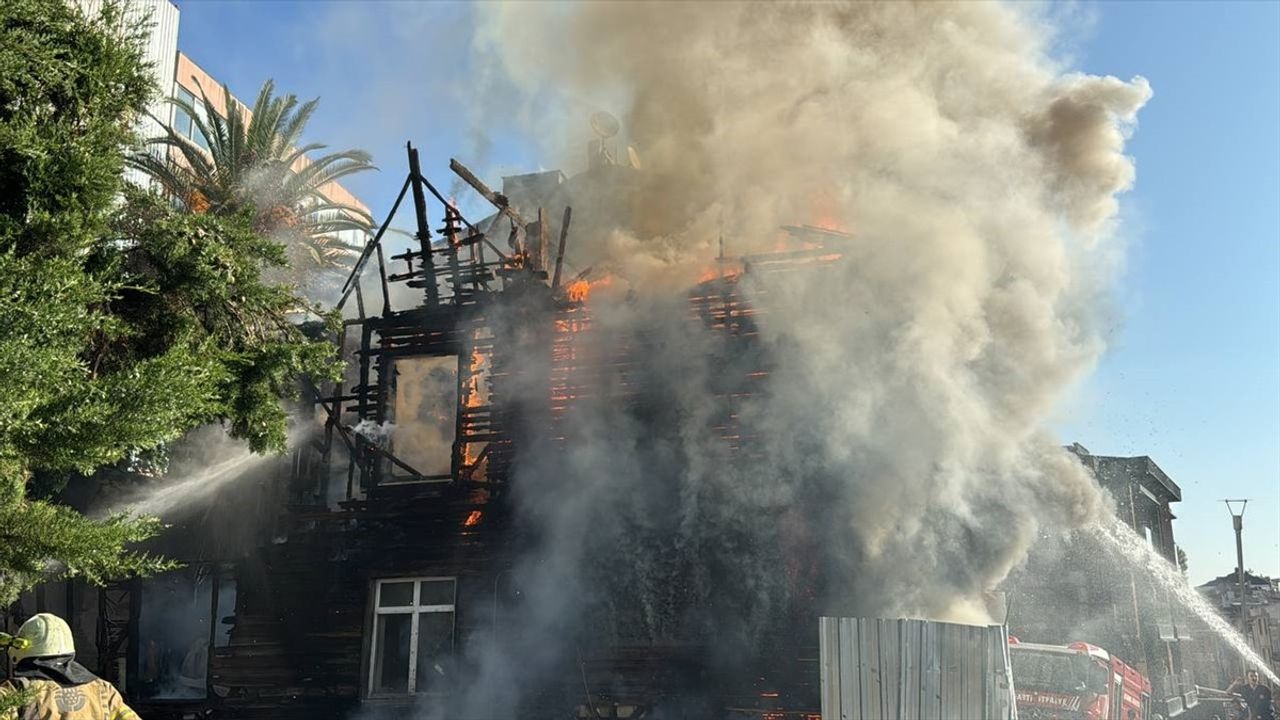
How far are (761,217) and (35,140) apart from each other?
10.9 metres

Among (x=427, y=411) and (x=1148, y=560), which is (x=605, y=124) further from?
(x=1148, y=560)

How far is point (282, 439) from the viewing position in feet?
34.6

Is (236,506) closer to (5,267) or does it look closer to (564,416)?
(564,416)

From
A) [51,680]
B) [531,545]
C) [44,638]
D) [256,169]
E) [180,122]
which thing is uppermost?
[180,122]

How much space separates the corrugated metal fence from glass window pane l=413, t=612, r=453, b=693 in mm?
8221

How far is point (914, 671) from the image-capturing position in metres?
6.67

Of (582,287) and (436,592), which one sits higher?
(582,287)

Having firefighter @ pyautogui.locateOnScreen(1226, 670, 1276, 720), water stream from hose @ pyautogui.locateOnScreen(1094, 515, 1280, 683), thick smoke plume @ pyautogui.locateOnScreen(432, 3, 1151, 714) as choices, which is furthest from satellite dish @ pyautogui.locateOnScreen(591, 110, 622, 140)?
firefighter @ pyautogui.locateOnScreen(1226, 670, 1276, 720)

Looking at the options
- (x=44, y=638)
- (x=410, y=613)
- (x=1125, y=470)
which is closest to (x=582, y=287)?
(x=410, y=613)

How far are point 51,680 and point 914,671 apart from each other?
5.01 metres

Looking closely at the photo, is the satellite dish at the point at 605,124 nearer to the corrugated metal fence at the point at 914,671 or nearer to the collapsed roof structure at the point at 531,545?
the collapsed roof structure at the point at 531,545

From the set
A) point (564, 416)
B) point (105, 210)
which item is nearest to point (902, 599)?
point (564, 416)

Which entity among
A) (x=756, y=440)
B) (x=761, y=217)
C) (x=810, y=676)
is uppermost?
(x=761, y=217)

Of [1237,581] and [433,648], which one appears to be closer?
[433,648]
